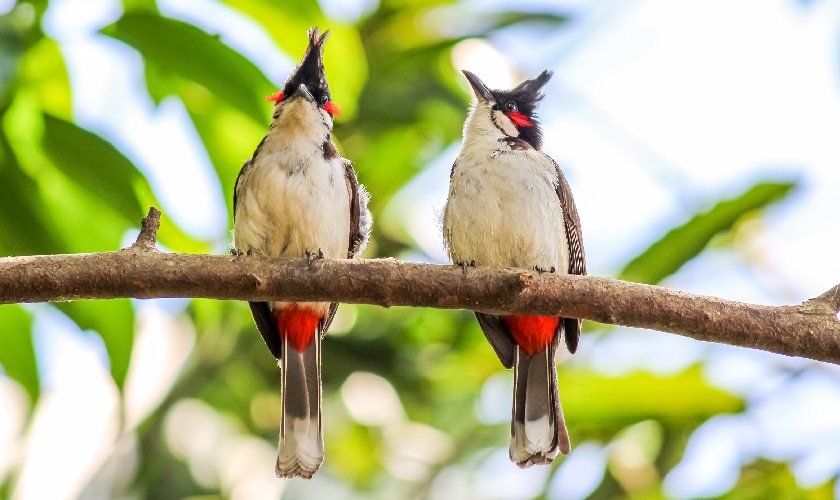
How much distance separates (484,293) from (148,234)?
2.51ft

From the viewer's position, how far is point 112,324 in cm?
277

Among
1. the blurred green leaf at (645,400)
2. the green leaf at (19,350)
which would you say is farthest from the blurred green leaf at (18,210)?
the blurred green leaf at (645,400)

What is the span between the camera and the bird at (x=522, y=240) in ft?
10.9

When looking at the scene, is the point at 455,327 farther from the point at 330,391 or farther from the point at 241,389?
the point at 241,389

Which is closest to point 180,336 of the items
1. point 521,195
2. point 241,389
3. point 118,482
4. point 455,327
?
point 241,389

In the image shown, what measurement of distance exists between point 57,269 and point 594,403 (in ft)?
5.48

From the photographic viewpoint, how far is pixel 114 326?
277cm

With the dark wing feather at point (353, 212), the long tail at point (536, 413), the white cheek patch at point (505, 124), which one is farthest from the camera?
the white cheek patch at point (505, 124)

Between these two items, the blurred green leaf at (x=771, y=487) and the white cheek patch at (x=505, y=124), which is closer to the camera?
the blurred green leaf at (x=771, y=487)

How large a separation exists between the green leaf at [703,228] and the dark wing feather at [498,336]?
69cm

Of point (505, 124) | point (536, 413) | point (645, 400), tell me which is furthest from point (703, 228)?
point (505, 124)

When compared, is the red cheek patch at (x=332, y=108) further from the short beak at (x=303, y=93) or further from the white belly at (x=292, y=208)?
the white belly at (x=292, y=208)

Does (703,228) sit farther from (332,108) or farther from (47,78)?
(47,78)

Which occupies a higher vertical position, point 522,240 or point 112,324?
point 522,240
